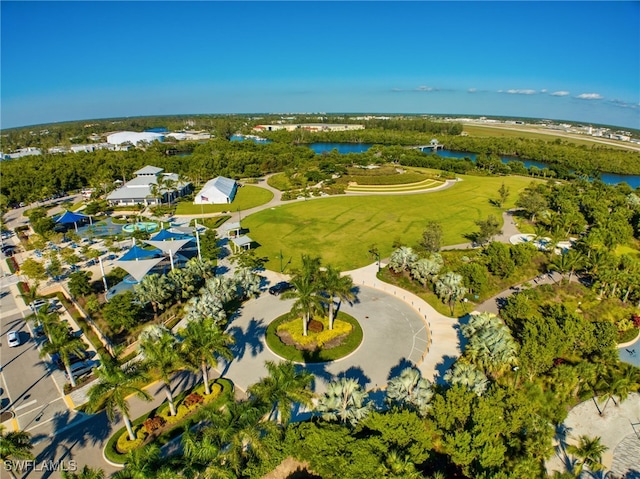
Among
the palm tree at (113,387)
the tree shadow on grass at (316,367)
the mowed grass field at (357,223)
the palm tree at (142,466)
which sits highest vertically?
the palm tree at (113,387)

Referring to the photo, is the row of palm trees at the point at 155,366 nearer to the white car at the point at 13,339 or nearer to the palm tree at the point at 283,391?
the palm tree at the point at 283,391

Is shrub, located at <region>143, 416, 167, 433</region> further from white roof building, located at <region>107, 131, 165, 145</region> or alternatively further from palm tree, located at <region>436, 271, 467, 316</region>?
white roof building, located at <region>107, 131, 165, 145</region>

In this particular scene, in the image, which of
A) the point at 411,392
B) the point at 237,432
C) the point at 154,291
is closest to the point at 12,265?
the point at 154,291

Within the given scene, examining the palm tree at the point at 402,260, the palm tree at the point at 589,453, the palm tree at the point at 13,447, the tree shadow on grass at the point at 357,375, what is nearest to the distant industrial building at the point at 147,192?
the palm tree at the point at 402,260

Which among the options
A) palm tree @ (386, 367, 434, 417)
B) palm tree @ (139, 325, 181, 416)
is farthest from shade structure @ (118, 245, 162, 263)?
palm tree @ (386, 367, 434, 417)

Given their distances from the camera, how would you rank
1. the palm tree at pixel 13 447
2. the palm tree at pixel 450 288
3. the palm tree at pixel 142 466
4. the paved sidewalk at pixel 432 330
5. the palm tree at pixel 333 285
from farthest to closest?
1. the palm tree at pixel 450 288
2. the palm tree at pixel 333 285
3. the paved sidewalk at pixel 432 330
4. the palm tree at pixel 13 447
5. the palm tree at pixel 142 466

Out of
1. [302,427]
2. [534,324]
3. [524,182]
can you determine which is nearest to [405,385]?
[302,427]

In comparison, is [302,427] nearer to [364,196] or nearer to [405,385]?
[405,385]

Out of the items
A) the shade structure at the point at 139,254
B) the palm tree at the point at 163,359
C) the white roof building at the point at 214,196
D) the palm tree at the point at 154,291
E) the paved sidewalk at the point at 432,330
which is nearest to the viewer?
the palm tree at the point at 163,359
